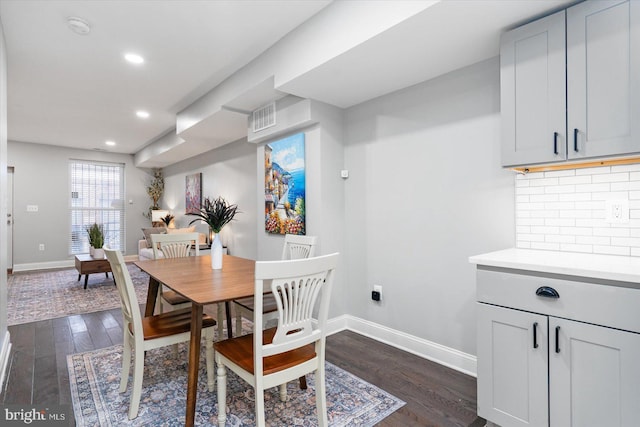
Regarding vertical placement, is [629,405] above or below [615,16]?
below

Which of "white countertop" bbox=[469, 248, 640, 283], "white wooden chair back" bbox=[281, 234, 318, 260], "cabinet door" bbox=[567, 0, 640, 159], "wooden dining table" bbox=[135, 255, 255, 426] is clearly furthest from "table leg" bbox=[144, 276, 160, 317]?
"cabinet door" bbox=[567, 0, 640, 159]

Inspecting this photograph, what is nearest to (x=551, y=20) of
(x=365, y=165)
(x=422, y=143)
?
(x=422, y=143)

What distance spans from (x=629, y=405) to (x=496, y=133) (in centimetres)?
161

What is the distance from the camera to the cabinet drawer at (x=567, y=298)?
135 cm

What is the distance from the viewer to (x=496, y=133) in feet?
7.43

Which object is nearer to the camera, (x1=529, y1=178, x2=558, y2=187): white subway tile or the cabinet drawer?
the cabinet drawer

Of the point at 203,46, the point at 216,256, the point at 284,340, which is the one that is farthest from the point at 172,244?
the point at 284,340

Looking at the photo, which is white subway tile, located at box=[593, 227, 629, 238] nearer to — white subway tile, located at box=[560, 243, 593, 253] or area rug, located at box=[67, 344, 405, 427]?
white subway tile, located at box=[560, 243, 593, 253]

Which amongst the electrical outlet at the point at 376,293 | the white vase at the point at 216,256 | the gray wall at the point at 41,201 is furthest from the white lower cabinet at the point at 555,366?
the gray wall at the point at 41,201

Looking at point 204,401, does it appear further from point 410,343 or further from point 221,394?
point 410,343

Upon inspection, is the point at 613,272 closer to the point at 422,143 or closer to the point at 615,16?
the point at 615,16

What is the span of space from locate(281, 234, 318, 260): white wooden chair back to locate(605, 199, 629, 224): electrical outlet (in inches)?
72.8

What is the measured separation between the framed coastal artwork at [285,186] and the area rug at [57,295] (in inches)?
86.0

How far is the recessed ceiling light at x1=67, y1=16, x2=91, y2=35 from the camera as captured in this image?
98.4 inches
